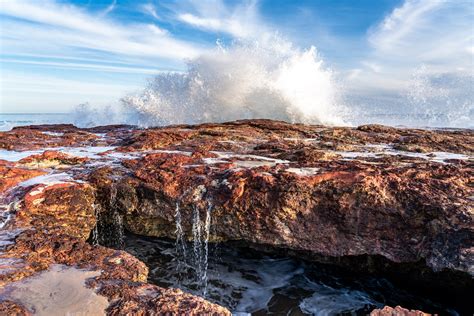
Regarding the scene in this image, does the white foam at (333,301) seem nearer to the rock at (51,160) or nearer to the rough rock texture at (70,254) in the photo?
the rough rock texture at (70,254)

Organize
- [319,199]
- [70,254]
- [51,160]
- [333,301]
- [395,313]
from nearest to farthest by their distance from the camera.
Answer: [395,313] < [70,254] < [319,199] < [333,301] < [51,160]

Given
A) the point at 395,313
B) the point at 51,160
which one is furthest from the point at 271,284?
the point at 51,160

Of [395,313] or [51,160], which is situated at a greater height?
[51,160]

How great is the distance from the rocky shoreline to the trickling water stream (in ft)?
0.76

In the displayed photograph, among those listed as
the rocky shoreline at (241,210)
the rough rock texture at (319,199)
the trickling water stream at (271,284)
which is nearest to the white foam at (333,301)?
the trickling water stream at (271,284)

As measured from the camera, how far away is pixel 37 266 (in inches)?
107

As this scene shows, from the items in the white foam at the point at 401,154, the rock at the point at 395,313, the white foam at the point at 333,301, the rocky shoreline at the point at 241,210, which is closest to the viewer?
the rock at the point at 395,313

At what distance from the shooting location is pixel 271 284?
4.29 metres

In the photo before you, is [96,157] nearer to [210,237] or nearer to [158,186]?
[158,186]

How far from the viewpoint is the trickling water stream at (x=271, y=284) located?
12.6ft

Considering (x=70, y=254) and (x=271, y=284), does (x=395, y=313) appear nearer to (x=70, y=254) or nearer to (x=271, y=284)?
(x=271, y=284)

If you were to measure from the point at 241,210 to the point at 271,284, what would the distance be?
1107 mm

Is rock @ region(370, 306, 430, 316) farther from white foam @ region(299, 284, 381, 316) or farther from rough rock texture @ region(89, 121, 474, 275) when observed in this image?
white foam @ region(299, 284, 381, 316)

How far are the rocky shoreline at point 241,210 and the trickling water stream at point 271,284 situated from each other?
0.23 m
